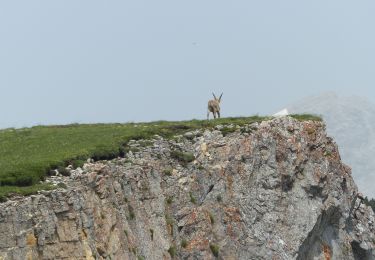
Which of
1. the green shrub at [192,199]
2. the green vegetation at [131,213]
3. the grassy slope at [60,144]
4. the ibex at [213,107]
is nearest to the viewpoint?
the grassy slope at [60,144]

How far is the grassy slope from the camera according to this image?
34250 millimetres

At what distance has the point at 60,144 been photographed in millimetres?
43562

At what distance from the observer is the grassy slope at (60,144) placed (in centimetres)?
3425

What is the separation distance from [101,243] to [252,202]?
14715mm

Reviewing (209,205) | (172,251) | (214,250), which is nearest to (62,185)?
(172,251)

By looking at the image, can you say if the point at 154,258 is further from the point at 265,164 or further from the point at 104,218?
the point at 265,164

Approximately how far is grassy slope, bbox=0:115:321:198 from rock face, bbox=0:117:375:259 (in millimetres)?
1126

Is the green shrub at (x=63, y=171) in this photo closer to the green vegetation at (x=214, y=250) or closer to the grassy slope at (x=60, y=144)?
the grassy slope at (x=60, y=144)

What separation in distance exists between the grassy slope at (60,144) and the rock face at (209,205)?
113 centimetres

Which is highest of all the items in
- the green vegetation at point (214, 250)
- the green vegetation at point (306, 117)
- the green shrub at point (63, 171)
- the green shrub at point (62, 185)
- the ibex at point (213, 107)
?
the ibex at point (213, 107)

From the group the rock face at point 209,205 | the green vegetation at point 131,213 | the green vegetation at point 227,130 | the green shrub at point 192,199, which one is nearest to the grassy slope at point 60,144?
the rock face at point 209,205

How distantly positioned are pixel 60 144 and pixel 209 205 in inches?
353

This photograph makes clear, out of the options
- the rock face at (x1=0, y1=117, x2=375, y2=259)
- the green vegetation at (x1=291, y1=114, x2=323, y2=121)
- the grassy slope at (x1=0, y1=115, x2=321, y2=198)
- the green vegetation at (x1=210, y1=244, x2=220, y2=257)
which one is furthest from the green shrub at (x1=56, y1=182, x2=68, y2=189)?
the green vegetation at (x1=291, y1=114, x2=323, y2=121)

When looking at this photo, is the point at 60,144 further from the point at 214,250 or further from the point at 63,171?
the point at 214,250
